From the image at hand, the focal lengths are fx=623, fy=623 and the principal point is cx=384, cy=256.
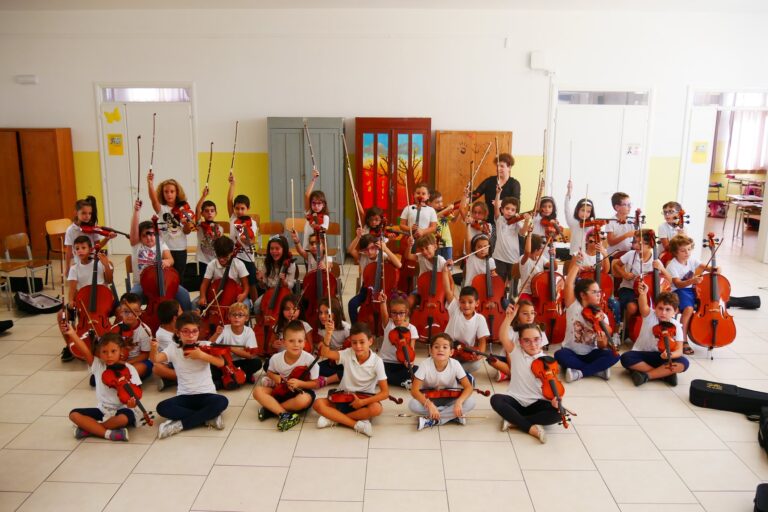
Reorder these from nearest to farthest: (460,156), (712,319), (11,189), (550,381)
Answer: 1. (550,381)
2. (712,319)
3. (460,156)
4. (11,189)

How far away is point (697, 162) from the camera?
8.77 metres

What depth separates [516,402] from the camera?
161 inches

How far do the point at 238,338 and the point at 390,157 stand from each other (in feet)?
14.5

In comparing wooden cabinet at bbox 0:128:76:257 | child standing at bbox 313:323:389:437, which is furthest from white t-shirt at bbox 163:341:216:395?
wooden cabinet at bbox 0:128:76:257

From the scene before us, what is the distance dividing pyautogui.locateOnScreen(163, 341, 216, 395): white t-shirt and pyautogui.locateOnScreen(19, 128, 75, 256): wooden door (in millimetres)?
5691

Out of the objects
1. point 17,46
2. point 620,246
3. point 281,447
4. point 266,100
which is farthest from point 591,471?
point 17,46

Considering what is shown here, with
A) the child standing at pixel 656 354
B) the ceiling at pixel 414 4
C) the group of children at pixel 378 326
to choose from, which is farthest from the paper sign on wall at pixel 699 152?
the child standing at pixel 656 354

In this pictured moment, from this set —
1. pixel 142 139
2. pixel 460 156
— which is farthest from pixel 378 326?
pixel 142 139

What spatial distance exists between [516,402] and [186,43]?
6.94m

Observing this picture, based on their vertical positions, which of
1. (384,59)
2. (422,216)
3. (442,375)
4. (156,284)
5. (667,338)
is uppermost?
(384,59)

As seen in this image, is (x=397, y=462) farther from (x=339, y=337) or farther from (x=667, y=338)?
(x=667, y=338)

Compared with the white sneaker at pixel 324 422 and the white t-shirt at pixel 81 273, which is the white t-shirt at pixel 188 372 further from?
the white t-shirt at pixel 81 273

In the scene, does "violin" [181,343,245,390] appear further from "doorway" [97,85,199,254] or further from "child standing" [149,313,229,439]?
"doorway" [97,85,199,254]

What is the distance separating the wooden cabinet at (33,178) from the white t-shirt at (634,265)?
7417mm
